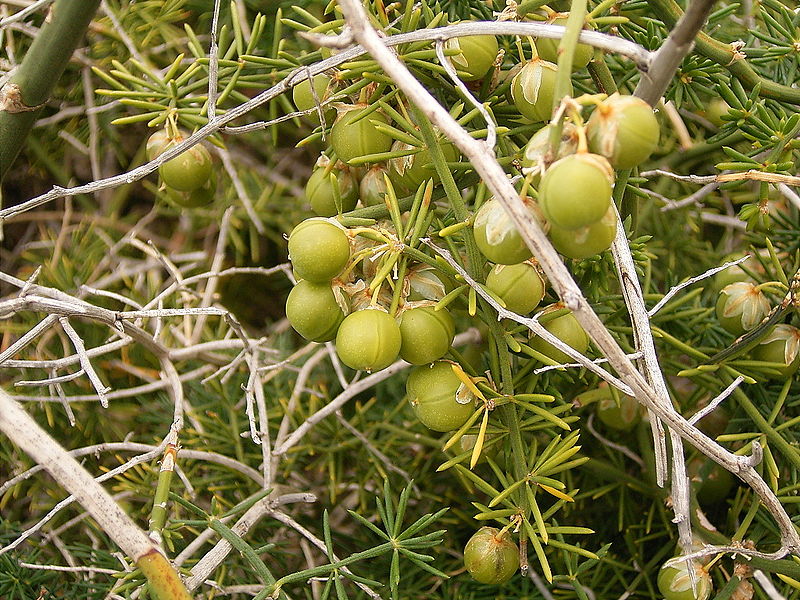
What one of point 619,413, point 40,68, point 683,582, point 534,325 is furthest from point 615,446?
point 40,68

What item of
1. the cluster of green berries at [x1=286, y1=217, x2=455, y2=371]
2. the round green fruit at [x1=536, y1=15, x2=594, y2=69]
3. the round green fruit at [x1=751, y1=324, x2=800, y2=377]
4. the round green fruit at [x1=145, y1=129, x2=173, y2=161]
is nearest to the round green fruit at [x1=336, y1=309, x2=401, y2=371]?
the cluster of green berries at [x1=286, y1=217, x2=455, y2=371]

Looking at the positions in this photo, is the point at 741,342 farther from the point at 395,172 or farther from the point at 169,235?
the point at 169,235

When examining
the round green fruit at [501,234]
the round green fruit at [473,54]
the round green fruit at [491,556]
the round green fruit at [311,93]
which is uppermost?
the round green fruit at [473,54]

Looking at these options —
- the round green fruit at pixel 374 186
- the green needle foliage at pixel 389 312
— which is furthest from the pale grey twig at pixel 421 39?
the round green fruit at pixel 374 186

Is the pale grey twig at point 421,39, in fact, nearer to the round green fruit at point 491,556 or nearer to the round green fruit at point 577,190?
A: the round green fruit at point 577,190

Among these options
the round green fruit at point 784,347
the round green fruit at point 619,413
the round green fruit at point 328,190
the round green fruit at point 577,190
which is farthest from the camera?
the round green fruit at point 619,413

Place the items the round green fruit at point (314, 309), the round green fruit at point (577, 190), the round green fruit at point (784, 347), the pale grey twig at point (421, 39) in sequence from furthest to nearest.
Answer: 1. the round green fruit at point (784, 347)
2. the round green fruit at point (314, 309)
3. the pale grey twig at point (421, 39)
4. the round green fruit at point (577, 190)

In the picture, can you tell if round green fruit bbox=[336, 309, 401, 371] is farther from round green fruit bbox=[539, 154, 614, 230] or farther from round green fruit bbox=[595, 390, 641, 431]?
round green fruit bbox=[595, 390, 641, 431]
